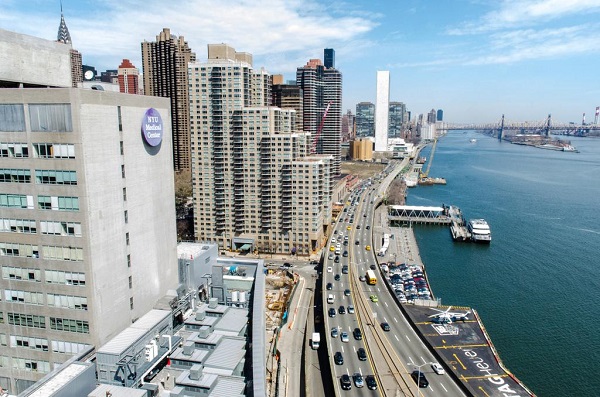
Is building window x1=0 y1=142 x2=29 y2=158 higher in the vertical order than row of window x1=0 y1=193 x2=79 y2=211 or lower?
higher

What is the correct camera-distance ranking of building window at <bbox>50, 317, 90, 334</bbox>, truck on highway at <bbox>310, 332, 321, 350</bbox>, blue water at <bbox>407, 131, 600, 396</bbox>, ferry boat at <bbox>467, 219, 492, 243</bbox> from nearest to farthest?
1. building window at <bbox>50, 317, 90, 334</bbox>
2. truck on highway at <bbox>310, 332, 321, 350</bbox>
3. blue water at <bbox>407, 131, 600, 396</bbox>
4. ferry boat at <bbox>467, 219, 492, 243</bbox>

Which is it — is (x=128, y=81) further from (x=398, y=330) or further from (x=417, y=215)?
(x=398, y=330)

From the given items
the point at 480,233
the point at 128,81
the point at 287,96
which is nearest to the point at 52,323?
the point at 480,233

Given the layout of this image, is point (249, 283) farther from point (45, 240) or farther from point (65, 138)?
point (65, 138)

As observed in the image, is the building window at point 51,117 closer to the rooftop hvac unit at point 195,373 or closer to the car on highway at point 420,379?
the rooftop hvac unit at point 195,373

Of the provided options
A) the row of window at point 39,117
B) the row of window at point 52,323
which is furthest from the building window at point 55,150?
the row of window at point 52,323

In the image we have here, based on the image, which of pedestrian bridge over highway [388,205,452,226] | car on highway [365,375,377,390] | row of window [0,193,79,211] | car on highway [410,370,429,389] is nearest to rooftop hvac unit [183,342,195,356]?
row of window [0,193,79,211]

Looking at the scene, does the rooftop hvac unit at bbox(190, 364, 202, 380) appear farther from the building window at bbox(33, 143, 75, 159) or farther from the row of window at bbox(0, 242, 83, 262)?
the building window at bbox(33, 143, 75, 159)
